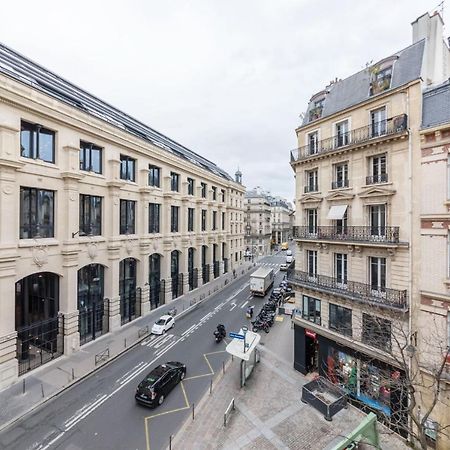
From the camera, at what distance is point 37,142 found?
21.9m

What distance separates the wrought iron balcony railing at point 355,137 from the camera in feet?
51.3

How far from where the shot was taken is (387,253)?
16.1 metres

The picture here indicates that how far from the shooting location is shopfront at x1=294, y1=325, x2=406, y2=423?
15922mm

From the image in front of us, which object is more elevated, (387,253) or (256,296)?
(387,253)

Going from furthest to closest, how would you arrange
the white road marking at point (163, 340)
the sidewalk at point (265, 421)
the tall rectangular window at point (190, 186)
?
the tall rectangular window at point (190, 186)
the white road marking at point (163, 340)
the sidewalk at point (265, 421)

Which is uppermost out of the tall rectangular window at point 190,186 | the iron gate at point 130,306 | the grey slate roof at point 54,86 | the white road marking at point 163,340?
the grey slate roof at point 54,86

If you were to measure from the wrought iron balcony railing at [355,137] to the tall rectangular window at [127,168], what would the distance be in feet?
61.7

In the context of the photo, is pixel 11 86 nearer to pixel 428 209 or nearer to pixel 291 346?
pixel 428 209

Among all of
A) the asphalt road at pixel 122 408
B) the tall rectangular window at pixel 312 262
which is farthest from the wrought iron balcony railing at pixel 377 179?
the asphalt road at pixel 122 408

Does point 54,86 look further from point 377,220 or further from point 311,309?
point 311,309

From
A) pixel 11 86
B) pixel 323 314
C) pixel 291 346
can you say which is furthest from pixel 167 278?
pixel 11 86

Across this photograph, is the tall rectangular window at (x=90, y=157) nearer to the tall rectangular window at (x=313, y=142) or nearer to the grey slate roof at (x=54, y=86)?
the grey slate roof at (x=54, y=86)

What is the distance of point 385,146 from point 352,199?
363cm

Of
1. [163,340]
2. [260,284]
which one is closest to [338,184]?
[163,340]
